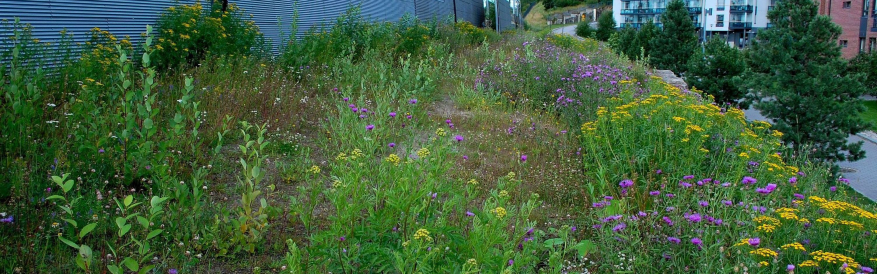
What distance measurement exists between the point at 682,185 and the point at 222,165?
3.03 metres

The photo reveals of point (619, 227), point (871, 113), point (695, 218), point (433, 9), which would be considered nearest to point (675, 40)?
point (871, 113)

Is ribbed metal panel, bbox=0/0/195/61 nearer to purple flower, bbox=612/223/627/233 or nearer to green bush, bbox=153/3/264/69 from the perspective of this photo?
green bush, bbox=153/3/264/69

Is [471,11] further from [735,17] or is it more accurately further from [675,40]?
[735,17]

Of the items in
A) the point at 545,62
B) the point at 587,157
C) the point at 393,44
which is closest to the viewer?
the point at 587,157

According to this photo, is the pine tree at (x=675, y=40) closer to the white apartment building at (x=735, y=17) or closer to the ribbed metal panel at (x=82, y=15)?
the ribbed metal panel at (x=82, y=15)

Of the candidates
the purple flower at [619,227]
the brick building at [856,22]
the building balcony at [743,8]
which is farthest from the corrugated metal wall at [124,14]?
the building balcony at [743,8]

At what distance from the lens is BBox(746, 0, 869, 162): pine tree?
19391 mm

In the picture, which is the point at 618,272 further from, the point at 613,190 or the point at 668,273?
the point at 613,190

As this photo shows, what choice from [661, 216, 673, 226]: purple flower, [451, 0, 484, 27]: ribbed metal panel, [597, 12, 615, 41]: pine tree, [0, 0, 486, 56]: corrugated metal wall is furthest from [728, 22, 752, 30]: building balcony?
[661, 216, 673, 226]: purple flower

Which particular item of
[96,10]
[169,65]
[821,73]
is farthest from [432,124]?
[821,73]

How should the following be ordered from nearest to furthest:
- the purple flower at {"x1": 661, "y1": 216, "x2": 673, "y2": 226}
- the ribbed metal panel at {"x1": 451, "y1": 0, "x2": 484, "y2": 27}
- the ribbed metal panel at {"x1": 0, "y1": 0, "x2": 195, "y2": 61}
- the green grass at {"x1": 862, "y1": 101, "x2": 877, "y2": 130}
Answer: the purple flower at {"x1": 661, "y1": 216, "x2": 673, "y2": 226} → the ribbed metal panel at {"x1": 0, "y1": 0, "x2": 195, "y2": 61} → the ribbed metal panel at {"x1": 451, "y1": 0, "x2": 484, "y2": 27} → the green grass at {"x1": 862, "y1": 101, "x2": 877, "y2": 130}

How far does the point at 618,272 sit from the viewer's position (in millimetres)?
3068

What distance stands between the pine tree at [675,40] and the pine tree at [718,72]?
Answer: 14.5ft

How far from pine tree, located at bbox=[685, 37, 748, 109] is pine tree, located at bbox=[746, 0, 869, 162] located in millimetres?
3955
